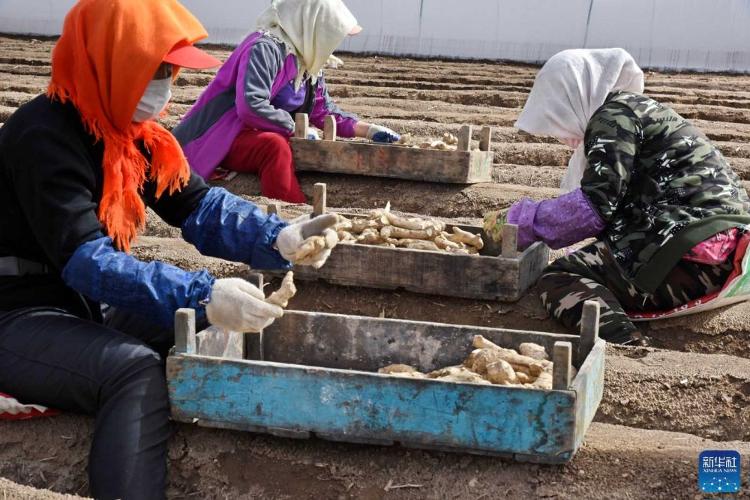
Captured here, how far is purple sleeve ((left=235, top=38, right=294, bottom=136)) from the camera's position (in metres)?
6.09

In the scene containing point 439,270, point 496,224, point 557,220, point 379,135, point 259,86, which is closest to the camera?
point 557,220

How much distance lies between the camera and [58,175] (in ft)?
10.1

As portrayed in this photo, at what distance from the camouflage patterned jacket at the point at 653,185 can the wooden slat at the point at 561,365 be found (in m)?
1.39

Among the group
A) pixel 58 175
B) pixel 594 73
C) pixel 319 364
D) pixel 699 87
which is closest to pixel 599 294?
pixel 594 73

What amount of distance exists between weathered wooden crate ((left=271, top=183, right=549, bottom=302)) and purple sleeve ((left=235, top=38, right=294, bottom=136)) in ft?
4.88

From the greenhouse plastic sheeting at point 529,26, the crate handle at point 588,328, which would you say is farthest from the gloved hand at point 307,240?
the greenhouse plastic sheeting at point 529,26

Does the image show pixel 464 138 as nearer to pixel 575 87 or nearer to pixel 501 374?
pixel 575 87

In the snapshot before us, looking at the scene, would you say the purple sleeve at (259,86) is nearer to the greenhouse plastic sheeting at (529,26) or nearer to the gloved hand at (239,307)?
the gloved hand at (239,307)

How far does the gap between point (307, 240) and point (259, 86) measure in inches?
117

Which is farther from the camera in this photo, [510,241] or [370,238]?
[370,238]

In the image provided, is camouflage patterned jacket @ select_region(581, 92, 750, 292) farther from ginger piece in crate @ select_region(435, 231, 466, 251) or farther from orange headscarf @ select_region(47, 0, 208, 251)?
orange headscarf @ select_region(47, 0, 208, 251)

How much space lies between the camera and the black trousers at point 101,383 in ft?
9.72

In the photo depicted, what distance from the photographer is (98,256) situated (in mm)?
3035

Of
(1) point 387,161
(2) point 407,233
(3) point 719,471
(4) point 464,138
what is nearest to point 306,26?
(1) point 387,161
